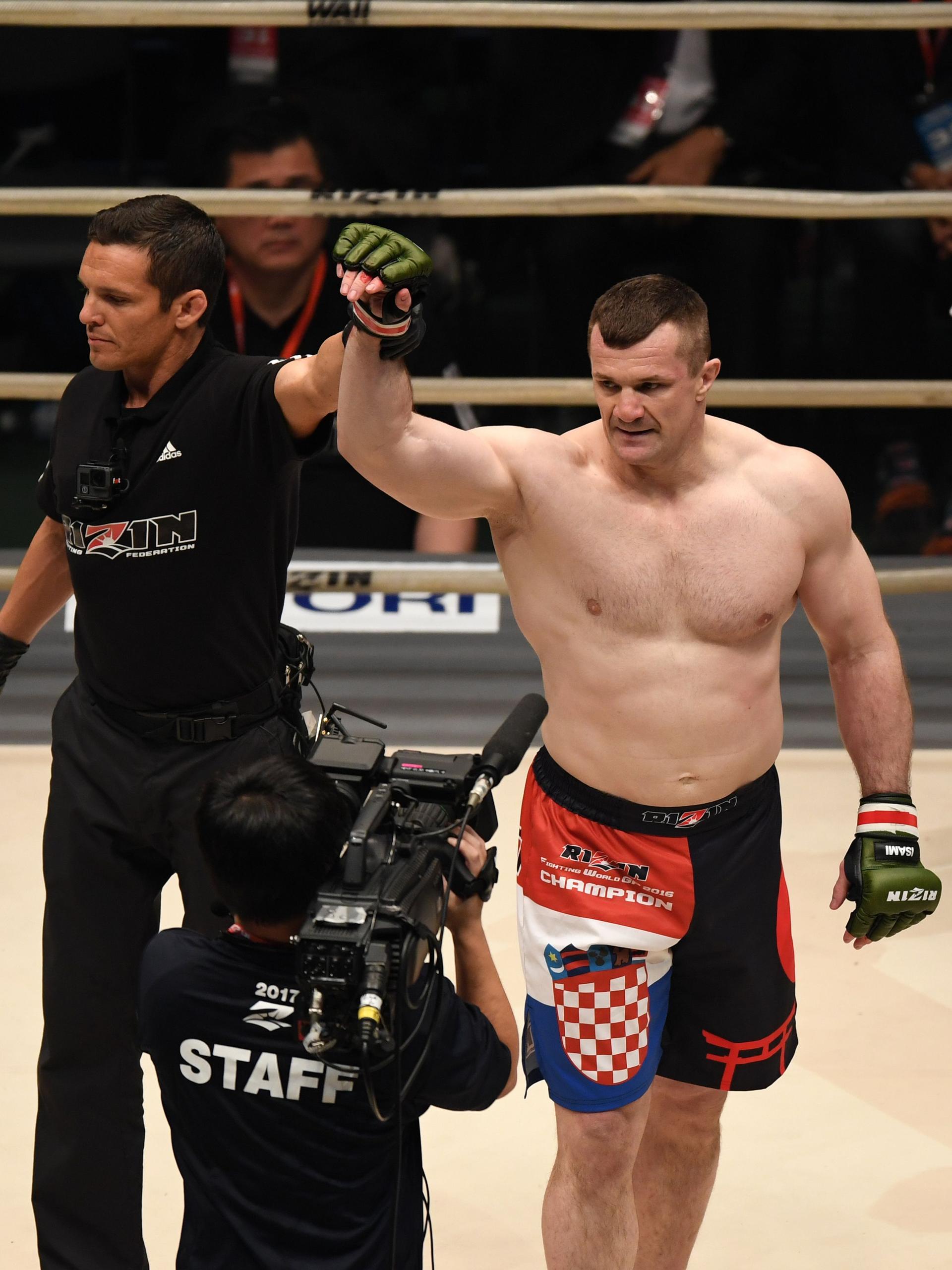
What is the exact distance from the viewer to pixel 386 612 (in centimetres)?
451

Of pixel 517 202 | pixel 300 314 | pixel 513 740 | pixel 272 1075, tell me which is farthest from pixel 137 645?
pixel 300 314

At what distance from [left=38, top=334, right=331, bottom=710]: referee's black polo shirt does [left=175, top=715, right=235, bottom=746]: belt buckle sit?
2cm

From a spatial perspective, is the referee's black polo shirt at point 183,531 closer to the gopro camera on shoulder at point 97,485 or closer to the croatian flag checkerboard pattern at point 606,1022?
the gopro camera on shoulder at point 97,485

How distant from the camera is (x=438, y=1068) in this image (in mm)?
1526

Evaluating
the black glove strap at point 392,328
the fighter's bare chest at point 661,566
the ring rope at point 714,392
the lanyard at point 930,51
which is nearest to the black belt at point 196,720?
the fighter's bare chest at point 661,566

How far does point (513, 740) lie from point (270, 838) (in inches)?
11.9

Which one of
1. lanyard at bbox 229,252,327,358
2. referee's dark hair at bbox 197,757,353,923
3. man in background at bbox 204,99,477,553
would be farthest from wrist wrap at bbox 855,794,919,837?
lanyard at bbox 229,252,327,358

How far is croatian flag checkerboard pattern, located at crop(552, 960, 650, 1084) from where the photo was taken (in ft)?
6.34

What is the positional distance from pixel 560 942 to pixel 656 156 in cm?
328

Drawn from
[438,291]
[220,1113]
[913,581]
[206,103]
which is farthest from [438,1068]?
[206,103]

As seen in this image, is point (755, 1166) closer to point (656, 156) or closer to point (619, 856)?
point (619, 856)

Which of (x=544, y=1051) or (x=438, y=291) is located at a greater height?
(x=438, y=291)

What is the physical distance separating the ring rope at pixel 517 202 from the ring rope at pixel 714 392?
0.41 meters

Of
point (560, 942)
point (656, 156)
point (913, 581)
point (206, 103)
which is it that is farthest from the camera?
point (206, 103)
